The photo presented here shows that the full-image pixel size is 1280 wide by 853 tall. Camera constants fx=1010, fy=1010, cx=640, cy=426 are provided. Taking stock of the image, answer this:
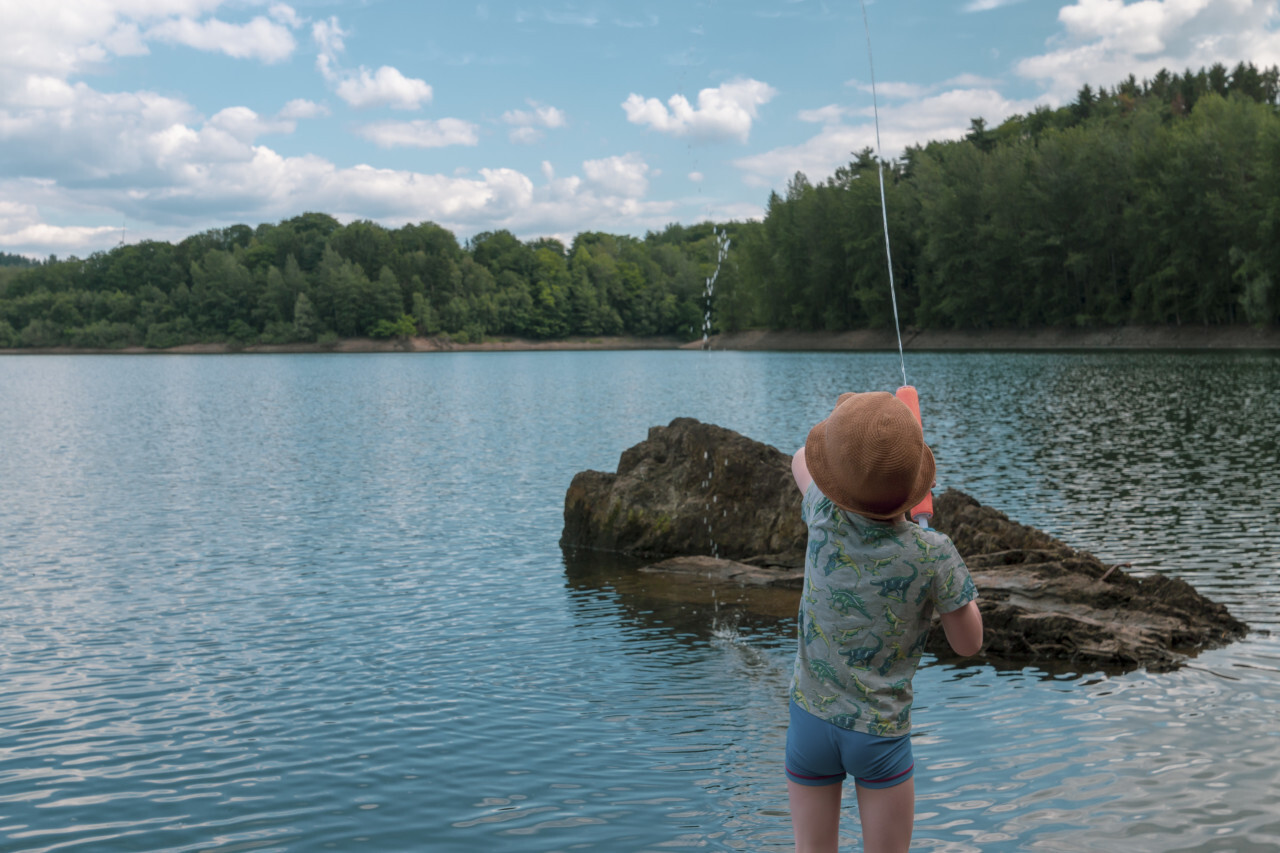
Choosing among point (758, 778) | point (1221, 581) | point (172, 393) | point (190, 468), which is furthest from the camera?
point (172, 393)

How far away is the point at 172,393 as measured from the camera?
5800 cm

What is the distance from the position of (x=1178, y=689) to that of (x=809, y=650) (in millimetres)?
5944

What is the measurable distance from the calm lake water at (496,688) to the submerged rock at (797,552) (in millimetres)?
534

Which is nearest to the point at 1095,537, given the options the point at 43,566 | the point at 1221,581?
the point at 1221,581

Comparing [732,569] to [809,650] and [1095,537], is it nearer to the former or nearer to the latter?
[1095,537]

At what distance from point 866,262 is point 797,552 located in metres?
102

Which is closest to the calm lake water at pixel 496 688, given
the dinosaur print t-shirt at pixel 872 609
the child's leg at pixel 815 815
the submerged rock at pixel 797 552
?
the submerged rock at pixel 797 552

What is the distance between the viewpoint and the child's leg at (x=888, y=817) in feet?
11.5

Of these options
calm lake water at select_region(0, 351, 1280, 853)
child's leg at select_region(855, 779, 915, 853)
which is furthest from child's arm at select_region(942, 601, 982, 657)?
calm lake water at select_region(0, 351, 1280, 853)

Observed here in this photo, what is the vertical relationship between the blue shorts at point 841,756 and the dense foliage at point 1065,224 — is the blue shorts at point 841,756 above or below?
below

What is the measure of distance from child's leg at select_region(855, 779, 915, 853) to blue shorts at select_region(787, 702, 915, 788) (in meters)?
0.03

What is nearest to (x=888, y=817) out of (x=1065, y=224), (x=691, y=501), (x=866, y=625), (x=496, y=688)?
(x=866, y=625)

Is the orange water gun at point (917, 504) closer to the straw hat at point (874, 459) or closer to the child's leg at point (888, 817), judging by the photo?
the straw hat at point (874, 459)

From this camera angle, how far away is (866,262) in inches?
4375
